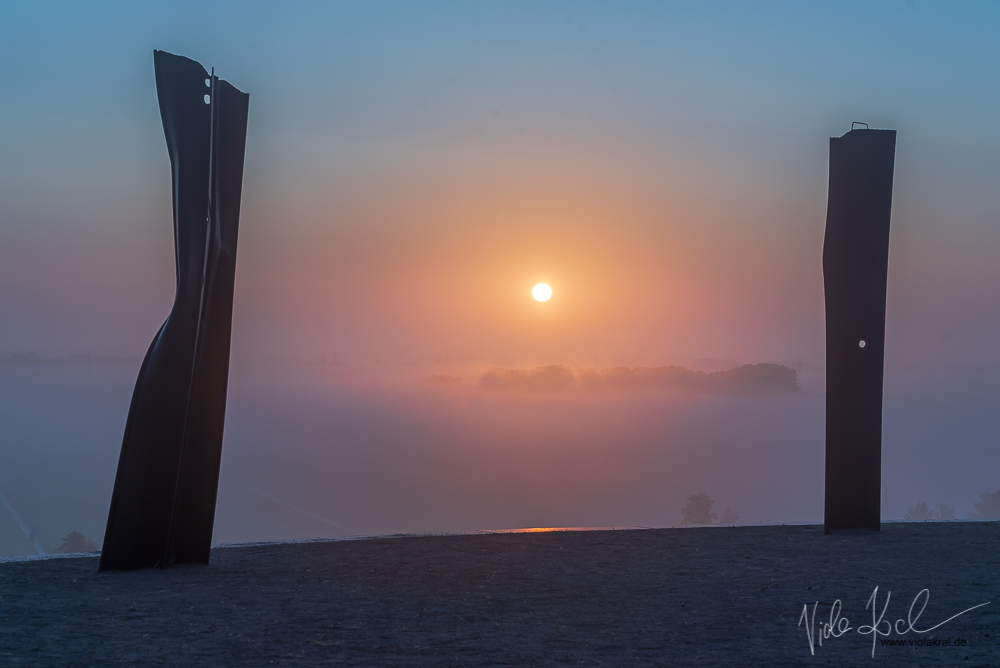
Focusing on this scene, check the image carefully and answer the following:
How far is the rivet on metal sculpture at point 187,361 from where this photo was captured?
7.74 metres

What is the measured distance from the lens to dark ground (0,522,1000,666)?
5293 mm

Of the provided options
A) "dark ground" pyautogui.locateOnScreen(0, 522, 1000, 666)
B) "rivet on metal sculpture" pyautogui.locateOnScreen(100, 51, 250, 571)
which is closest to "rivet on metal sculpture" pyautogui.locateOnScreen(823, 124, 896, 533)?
"dark ground" pyautogui.locateOnScreen(0, 522, 1000, 666)

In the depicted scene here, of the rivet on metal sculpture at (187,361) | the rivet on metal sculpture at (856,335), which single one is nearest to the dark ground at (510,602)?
the rivet on metal sculpture at (187,361)

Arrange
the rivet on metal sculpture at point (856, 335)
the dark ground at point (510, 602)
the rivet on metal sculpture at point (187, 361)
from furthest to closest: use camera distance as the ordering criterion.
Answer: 1. the rivet on metal sculpture at point (856, 335)
2. the rivet on metal sculpture at point (187, 361)
3. the dark ground at point (510, 602)

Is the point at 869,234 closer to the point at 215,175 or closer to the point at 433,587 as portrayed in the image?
the point at 433,587

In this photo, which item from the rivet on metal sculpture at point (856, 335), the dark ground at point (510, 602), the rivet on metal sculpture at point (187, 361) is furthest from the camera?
the rivet on metal sculpture at point (856, 335)

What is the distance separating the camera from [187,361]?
7914mm

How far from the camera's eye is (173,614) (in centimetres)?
620

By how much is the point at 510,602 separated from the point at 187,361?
3852 millimetres

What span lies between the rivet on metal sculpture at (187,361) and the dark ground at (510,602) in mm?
404

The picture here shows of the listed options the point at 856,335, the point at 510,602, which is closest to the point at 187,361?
the point at 510,602

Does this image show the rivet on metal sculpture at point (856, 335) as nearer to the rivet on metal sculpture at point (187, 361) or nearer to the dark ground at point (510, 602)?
the dark ground at point (510, 602)

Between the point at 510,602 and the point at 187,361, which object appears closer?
the point at 510,602

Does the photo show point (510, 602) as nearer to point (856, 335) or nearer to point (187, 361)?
point (187, 361)
